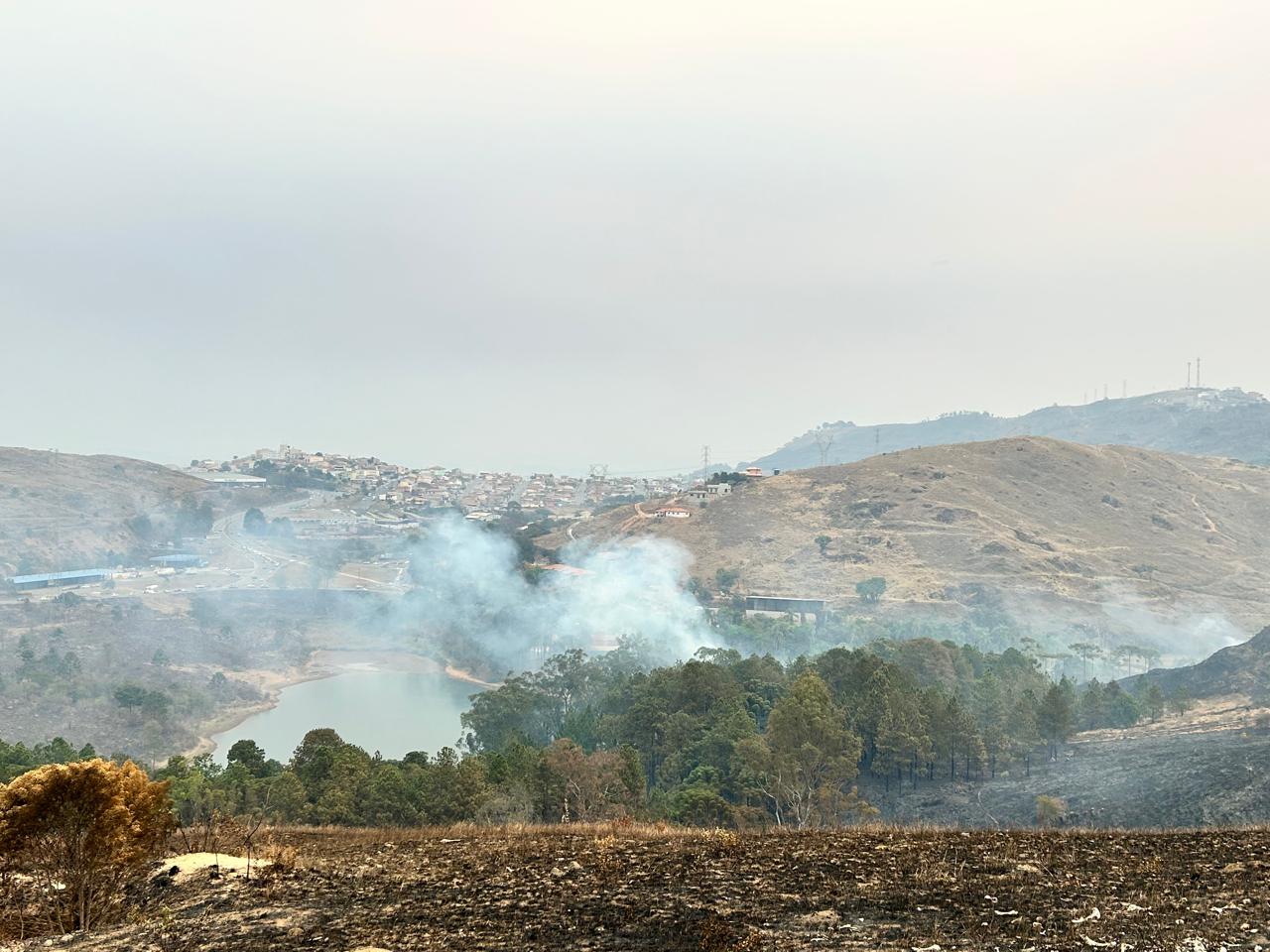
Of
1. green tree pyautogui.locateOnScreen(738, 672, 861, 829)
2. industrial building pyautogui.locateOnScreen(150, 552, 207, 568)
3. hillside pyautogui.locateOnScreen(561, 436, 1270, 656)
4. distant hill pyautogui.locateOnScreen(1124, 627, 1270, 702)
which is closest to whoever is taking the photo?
green tree pyautogui.locateOnScreen(738, 672, 861, 829)

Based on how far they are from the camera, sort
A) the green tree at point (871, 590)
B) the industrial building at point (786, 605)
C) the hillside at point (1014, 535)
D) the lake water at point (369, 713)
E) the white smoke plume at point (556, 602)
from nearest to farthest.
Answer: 1. the lake water at point (369, 713)
2. the white smoke plume at point (556, 602)
3. the industrial building at point (786, 605)
4. the hillside at point (1014, 535)
5. the green tree at point (871, 590)

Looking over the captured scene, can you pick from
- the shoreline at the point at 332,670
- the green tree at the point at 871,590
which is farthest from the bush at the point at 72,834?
the green tree at the point at 871,590

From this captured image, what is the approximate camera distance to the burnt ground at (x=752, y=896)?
8.81 metres

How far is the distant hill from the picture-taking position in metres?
52.8

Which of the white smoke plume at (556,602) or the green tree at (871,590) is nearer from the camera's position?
the white smoke plume at (556,602)

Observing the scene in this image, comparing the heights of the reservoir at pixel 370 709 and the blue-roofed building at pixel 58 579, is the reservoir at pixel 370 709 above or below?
below

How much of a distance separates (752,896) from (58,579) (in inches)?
4658

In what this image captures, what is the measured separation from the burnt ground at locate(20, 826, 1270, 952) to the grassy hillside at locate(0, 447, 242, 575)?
11825 cm

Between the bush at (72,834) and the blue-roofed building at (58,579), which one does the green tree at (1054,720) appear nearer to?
the bush at (72,834)

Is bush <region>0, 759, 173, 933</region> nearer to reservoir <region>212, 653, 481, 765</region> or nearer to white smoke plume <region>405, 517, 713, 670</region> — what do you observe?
reservoir <region>212, 653, 481, 765</region>

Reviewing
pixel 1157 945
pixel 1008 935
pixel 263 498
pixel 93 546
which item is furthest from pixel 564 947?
pixel 263 498

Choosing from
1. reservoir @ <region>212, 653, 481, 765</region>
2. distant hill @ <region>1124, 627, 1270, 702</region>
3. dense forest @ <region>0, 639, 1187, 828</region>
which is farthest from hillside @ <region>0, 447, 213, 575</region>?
distant hill @ <region>1124, 627, 1270, 702</region>

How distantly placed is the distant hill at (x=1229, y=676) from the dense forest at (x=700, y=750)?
611 centimetres

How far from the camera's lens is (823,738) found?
34219 mm
